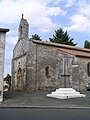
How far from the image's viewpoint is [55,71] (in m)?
35.8

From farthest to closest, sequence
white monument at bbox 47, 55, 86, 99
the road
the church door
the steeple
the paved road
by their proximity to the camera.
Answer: the steeple → the church door → white monument at bbox 47, 55, 86, 99 → the paved road → the road

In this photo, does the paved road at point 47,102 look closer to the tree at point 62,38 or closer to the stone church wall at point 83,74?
the stone church wall at point 83,74

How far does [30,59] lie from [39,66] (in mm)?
1709

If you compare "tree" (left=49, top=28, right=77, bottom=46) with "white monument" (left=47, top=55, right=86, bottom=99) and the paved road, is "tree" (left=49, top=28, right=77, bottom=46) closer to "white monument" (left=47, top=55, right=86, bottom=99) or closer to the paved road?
"white monument" (left=47, top=55, right=86, bottom=99)

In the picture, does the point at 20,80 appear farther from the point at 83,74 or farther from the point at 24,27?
the point at 83,74

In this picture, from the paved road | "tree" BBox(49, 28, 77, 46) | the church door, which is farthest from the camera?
"tree" BBox(49, 28, 77, 46)

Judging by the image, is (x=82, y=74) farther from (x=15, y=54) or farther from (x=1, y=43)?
(x=1, y=43)

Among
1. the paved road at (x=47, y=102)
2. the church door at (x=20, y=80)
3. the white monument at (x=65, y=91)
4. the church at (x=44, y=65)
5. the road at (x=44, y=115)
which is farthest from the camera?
the church door at (x=20, y=80)

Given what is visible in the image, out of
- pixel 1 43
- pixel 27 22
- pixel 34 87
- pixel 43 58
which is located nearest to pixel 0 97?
pixel 1 43

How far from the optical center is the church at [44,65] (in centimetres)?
3209

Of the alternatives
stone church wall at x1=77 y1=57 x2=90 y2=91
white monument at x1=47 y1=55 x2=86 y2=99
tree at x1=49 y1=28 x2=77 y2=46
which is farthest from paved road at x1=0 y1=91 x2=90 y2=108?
tree at x1=49 y1=28 x2=77 y2=46

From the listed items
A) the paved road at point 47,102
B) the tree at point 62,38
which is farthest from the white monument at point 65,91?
the tree at point 62,38

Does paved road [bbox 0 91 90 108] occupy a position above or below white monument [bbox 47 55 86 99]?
below

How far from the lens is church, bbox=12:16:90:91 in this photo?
32.1 metres
